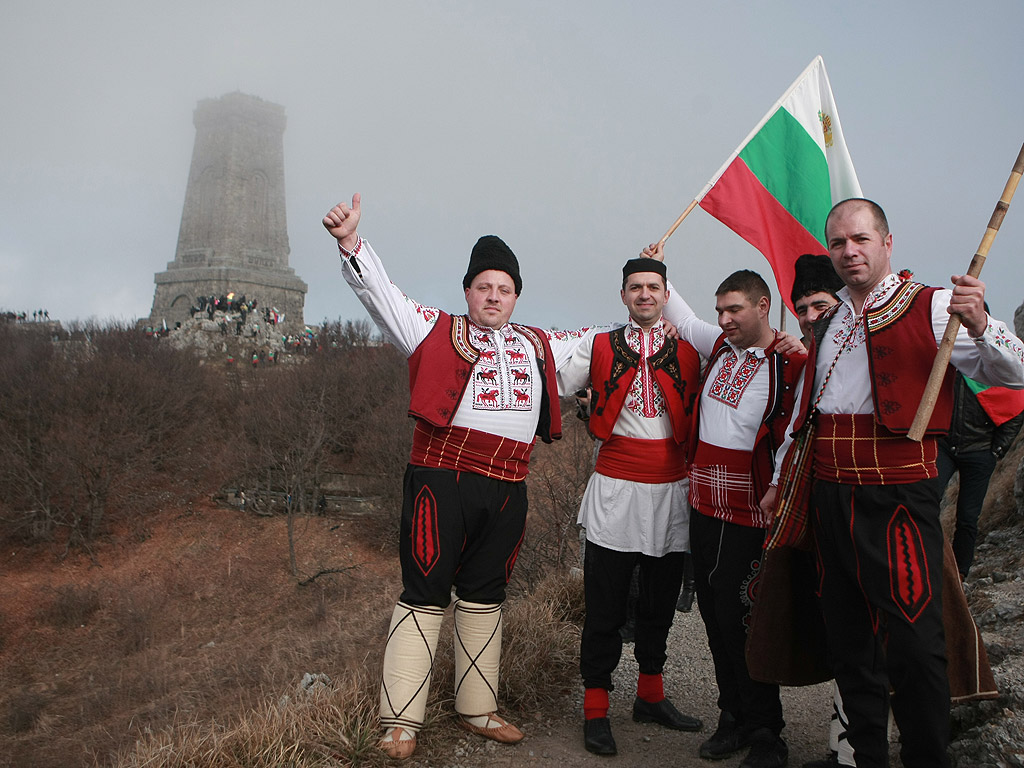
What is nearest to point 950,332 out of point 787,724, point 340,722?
point 787,724

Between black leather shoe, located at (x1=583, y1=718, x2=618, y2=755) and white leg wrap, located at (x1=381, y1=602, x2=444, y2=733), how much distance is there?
2.87ft

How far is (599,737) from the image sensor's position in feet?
12.2

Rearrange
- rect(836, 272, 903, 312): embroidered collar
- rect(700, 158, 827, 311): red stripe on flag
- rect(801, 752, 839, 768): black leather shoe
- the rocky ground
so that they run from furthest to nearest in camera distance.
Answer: rect(700, 158, 827, 311): red stripe on flag
rect(801, 752, 839, 768): black leather shoe
the rocky ground
rect(836, 272, 903, 312): embroidered collar

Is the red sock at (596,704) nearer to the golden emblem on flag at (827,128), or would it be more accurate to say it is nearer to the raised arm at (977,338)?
the raised arm at (977,338)

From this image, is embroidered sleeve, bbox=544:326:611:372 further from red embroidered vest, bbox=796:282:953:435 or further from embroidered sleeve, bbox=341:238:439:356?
red embroidered vest, bbox=796:282:953:435

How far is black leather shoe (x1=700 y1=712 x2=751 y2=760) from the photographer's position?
3.59 m

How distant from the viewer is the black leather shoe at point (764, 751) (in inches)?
131

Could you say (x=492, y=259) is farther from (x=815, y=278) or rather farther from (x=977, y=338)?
(x=977, y=338)

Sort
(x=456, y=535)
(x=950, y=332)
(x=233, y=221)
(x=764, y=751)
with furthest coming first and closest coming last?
(x=233, y=221) < (x=456, y=535) < (x=764, y=751) < (x=950, y=332)

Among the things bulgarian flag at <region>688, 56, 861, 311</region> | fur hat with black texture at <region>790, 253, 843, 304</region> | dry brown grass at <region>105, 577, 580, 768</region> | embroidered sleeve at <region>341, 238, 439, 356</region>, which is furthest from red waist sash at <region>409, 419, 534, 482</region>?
bulgarian flag at <region>688, 56, 861, 311</region>

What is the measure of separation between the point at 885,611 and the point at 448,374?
80.4 inches

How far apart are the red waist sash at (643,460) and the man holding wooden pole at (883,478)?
94 cm

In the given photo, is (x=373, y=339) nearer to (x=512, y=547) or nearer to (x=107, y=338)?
(x=107, y=338)

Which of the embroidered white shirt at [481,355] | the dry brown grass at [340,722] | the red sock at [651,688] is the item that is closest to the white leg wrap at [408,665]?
the dry brown grass at [340,722]
